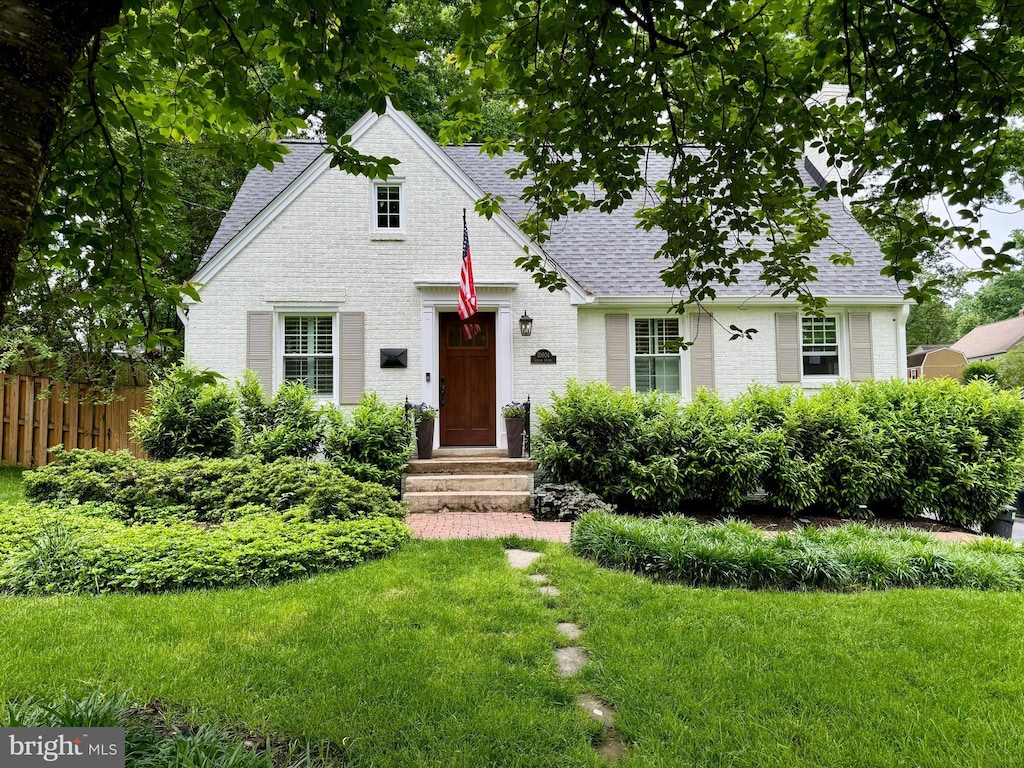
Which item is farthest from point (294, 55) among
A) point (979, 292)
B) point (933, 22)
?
point (979, 292)

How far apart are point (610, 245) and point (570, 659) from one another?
9.46 meters

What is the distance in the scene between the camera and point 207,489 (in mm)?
6750

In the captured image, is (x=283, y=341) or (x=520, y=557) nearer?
(x=520, y=557)

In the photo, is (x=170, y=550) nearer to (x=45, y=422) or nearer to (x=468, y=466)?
(x=468, y=466)

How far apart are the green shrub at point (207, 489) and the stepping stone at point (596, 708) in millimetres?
4039

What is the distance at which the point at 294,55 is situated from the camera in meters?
2.66

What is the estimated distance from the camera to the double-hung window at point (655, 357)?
10.7 metres

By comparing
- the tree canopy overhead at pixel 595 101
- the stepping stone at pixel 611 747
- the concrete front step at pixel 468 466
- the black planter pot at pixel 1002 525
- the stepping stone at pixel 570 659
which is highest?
the tree canopy overhead at pixel 595 101

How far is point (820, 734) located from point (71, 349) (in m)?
13.9

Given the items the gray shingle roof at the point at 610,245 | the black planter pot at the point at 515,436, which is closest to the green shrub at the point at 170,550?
the black planter pot at the point at 515,436

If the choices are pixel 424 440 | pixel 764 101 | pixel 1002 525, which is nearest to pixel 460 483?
pixel 424 440

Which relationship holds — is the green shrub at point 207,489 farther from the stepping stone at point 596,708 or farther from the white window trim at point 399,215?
the white window trim at point 399,215

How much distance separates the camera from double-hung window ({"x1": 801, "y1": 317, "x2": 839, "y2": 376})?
35.1 ft

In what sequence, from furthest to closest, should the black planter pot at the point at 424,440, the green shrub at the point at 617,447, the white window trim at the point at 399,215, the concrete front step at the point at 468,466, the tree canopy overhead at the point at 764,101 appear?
the white window trim at the point at 399,215, the black planter pot at the point at 424,440, the concrete front step at the point at 468,466, the green shrub at the point at 617,447, the tree canopy overhead at the point at 764,101
